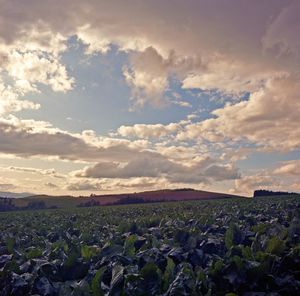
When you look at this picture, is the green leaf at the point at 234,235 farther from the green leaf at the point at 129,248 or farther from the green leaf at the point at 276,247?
the green leaf at the point at 129,248

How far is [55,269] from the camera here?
7.07m

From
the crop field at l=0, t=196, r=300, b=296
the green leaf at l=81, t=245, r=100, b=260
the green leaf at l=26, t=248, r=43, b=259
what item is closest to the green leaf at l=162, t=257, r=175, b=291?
the crop field at l=0, t=196, r=300, b=296

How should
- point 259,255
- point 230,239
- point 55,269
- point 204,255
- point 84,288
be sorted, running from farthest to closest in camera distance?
point 230,239 < point 204,255 < point 55,269 < point 259,255 < point 84,288

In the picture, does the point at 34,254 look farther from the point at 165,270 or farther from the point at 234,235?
the point at 234,235

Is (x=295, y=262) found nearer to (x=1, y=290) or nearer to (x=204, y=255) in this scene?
(x=204, y=255)

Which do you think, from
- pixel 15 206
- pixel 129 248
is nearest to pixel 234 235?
pixel 129 248

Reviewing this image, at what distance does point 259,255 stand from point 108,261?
2.49m

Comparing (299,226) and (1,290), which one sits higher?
(299,226)

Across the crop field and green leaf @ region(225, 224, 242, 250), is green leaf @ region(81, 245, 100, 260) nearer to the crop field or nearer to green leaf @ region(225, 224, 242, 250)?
the crop field

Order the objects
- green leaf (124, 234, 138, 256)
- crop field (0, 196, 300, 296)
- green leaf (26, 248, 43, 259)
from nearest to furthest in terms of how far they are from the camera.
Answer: crop field (0, 196, 300, 296) < green leaf (124, 234, 138, 256) < green leaf (26, 248, 43, 259)

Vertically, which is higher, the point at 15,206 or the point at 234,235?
the point at 234,235

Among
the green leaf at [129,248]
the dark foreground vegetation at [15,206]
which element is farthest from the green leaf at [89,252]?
the dark foreground vegetation at [15,206]

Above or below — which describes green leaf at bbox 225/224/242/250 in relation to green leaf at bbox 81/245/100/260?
above

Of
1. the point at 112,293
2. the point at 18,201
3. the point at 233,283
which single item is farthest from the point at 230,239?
the point at 18,201
